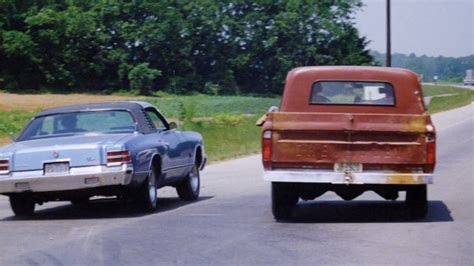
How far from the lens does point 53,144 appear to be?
1443cm

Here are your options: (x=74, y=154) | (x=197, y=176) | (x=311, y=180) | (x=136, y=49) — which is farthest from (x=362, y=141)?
(x=136, y=49)

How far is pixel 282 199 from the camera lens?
13734 mm

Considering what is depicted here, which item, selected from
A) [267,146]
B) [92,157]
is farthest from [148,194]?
[267,146]

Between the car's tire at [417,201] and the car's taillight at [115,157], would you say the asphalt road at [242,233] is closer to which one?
the car's tire at [417,201]

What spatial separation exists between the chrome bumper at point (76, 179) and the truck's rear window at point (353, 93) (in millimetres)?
2675

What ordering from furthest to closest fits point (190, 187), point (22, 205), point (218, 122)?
point (218, 122) → point (190, 187) → point (22, 205)

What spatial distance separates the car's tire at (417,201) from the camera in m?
13.7

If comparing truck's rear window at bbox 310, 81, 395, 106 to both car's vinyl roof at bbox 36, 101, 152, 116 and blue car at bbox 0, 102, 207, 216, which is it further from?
car's vinyl roof at bbox 36, 101, 152, 116

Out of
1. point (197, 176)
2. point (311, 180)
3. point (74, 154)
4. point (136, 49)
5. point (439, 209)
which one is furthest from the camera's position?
point (136, 49)

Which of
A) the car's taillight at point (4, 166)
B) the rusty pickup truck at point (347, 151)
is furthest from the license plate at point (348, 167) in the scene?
the car's taillight at point (4, 166)

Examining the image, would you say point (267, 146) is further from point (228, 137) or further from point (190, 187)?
point (228, 137)

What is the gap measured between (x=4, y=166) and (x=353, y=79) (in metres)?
4.60

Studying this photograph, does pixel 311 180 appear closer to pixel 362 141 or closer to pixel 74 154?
pixel 362 141

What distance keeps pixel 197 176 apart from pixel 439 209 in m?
4.26
